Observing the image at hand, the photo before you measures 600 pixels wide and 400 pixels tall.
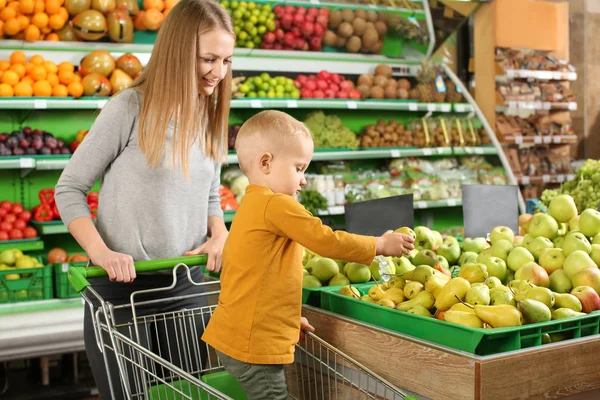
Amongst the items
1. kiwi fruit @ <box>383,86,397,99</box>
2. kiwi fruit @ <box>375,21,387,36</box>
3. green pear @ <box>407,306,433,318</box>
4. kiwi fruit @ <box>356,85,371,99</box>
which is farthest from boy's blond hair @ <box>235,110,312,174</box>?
kiwi fruit @ <box>375,21,387,36</box>

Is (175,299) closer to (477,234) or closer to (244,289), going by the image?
(244,289)

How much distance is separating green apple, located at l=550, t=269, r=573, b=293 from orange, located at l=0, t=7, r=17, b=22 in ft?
12.2

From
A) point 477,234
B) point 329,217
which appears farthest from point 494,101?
point 477,234

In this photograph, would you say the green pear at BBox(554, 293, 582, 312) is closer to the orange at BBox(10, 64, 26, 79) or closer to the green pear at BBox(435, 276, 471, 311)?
the green pear at BBox(435, 276, 471, 311)

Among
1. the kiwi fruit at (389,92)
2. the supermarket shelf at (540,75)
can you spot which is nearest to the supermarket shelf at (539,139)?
the supermarket shelf at (540,75)

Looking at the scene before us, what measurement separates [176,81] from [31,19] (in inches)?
118

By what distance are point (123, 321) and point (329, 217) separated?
12.6 feet

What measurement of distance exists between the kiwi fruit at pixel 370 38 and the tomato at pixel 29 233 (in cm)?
308

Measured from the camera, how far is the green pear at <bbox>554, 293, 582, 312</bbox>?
5.92 feet

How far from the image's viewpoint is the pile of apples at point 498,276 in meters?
1.72

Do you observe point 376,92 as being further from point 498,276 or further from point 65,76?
point 498,276

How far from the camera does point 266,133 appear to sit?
5.39ft

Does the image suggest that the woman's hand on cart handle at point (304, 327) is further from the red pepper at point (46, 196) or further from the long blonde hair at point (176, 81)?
the red pepper at point (46, 196)

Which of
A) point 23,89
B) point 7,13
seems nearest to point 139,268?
point 23,89
